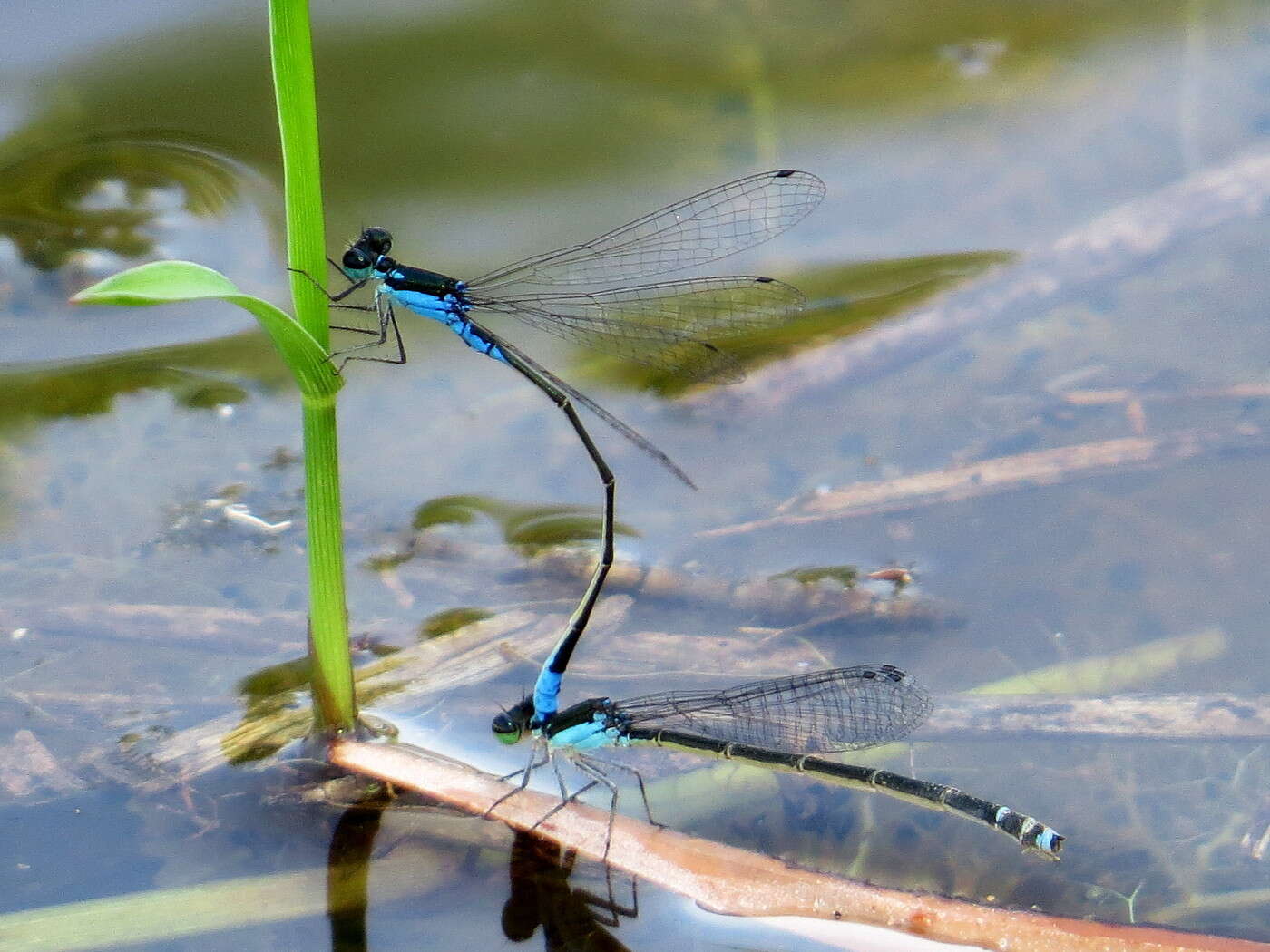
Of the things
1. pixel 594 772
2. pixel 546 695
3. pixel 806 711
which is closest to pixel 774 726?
pixel 806 711

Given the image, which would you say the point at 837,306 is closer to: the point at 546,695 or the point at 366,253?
the point at 366,253

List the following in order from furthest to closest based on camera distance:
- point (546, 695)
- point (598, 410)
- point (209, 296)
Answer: point (598, 410), point (546, 695), point (209, 296)

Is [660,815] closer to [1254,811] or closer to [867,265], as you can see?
[1254,811]

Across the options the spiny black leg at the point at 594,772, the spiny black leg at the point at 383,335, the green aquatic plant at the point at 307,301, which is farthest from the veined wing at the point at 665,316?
the green aquatic plant at the point at 307,301

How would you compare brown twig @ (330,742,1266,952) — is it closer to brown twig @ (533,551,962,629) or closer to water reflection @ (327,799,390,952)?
water reflection @ (327,799,390,952)

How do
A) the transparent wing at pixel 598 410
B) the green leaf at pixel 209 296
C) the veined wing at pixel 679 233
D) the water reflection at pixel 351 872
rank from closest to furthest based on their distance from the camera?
the green leaf at pixel 209 296, the water reflection at pixel 351 872, the transparent wing at pixel 598 410, the veined wing at pixel 679 233

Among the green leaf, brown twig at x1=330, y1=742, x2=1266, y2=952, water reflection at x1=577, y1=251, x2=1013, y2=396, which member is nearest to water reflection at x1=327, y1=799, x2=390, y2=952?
brown twig at x1=330, y1=742, x2=1266, y2=952

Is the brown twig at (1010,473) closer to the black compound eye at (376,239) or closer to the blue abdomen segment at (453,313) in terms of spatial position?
the blue abdomen segment at (453,313)

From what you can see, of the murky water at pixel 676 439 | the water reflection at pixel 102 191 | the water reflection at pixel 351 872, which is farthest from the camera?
the water reflection at pixel 102 191

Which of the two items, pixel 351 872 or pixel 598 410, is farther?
pixel 598 410
